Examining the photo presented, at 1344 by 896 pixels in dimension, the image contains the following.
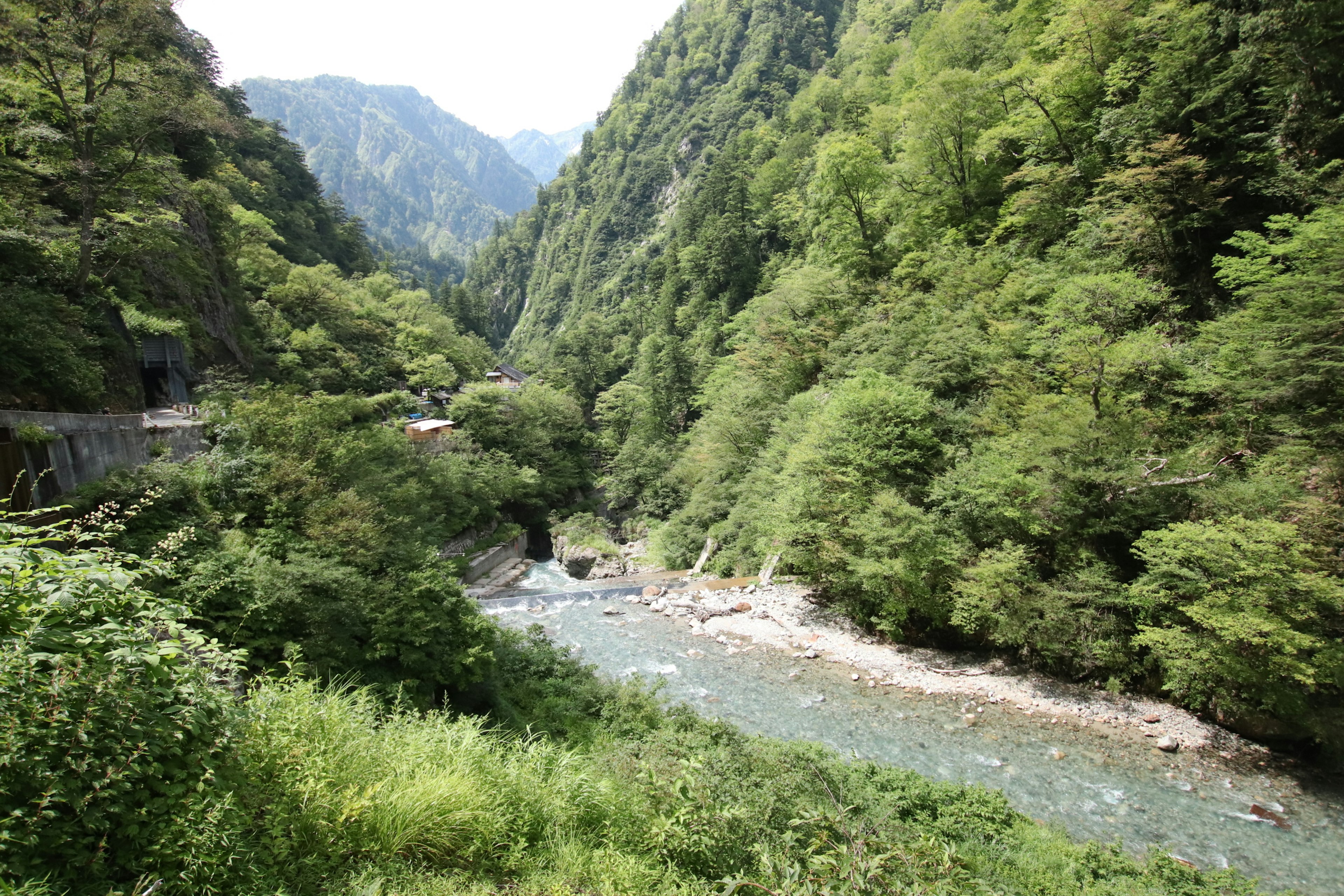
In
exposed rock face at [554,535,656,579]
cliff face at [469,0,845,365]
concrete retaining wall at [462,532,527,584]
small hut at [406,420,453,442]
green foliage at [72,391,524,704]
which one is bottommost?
concrete retaining wall at [462,532,527,584]

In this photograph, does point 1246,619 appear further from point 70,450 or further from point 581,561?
A: point 581,561

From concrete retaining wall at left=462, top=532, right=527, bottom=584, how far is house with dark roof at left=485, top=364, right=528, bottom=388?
74.2 feet

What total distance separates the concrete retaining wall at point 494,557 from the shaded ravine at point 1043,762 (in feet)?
50.5

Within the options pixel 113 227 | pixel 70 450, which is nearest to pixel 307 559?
pixel 70 450

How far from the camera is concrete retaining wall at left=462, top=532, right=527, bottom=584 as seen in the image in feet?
101

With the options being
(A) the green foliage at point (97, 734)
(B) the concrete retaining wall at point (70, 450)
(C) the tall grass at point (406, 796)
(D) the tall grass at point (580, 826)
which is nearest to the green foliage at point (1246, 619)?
(D) the tall grass at point (580, 826)

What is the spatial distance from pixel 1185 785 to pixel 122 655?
16.3m

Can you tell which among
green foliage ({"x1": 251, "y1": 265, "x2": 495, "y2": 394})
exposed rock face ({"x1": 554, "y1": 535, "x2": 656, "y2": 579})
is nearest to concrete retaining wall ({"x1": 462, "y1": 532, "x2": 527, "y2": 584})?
exposed rock face ({"x1": 554, "y1": 535, "x2": 656, "y2": 579})

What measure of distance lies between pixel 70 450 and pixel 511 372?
56164 millimetres

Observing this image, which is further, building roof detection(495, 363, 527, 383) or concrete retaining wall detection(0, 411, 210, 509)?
building roof detection(495, 363, 527, 383)

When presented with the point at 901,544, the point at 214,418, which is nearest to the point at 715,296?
the point at 901,544

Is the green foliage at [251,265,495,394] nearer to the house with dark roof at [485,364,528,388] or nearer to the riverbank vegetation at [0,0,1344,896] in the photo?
the riverbank vegetation at [0,0,1344,896]

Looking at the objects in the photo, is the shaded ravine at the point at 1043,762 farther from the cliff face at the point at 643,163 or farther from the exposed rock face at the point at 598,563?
the cliff face at the point at 643,163

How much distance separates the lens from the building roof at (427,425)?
3425 cm
